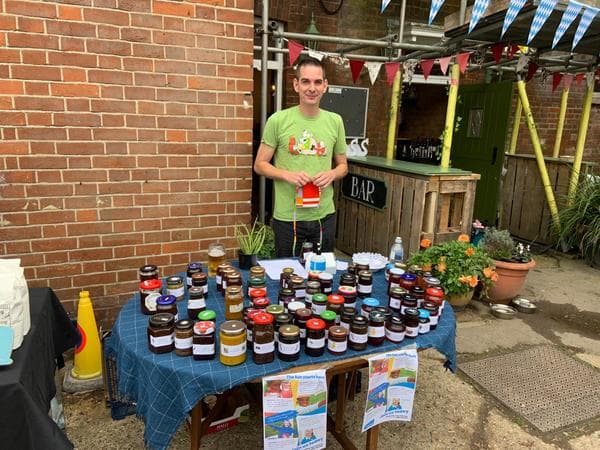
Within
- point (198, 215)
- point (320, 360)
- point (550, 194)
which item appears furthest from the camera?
point (550, 194)

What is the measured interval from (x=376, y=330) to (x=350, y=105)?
17.0 ft

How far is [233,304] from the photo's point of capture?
196 centimetres

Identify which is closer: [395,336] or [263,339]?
[263,339]

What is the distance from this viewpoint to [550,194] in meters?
6.12

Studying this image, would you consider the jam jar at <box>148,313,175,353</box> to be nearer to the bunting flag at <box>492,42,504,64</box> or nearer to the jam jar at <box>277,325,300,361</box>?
the jam jar at <box>277,325,300,361</box>

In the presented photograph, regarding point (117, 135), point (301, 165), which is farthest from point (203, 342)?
point (117, 135)

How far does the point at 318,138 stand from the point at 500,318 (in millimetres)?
2596

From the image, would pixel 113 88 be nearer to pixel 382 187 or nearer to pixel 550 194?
pixel 382 187

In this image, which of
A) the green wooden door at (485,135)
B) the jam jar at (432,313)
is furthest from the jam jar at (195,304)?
the green wooden door at (485,135)

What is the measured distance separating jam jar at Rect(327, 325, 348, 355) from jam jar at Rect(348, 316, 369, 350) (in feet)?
0.12

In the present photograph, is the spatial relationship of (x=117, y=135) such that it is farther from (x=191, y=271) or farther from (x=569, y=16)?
(x=569, y=16)

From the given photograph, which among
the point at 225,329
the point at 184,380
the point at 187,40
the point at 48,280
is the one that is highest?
the point at 187,40

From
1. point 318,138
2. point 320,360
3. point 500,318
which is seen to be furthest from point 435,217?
point 320,360

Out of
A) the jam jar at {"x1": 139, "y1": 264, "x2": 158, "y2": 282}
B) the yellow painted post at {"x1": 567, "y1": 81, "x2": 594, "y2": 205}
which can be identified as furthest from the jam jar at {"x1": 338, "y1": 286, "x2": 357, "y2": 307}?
the yellow painted post at {"x1": 567, "y1": 81, "x2": 594, "y2": 205}
